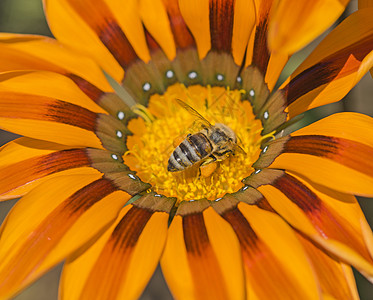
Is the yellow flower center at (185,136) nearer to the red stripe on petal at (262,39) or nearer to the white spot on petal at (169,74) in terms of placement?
the white spot on petal at (169,74)

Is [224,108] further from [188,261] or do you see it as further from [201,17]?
[188,261]

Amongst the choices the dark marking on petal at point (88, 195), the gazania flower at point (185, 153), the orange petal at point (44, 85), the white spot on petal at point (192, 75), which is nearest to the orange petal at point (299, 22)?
the gazania flower at point (185, 153)

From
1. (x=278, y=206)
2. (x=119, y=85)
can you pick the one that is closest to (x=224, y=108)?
(x=119, y=85)

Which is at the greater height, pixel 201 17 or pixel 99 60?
pixel 99 60

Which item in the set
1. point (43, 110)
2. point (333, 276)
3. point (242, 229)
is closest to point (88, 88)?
point (43, 110)

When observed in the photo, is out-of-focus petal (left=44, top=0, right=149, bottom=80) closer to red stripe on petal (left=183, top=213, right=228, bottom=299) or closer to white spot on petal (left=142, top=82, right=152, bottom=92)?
white spot on petal (left=142, top=82, right=152, bottom=92)

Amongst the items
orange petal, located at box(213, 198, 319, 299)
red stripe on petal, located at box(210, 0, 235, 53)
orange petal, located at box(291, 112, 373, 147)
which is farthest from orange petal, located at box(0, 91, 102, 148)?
orange petal, located at box(291, 112, 373, 147)
